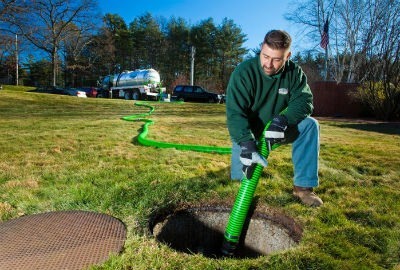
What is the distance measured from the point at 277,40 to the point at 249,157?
2.23ft

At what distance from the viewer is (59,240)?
5.33 feet

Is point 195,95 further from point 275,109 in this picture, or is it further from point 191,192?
point 275,109

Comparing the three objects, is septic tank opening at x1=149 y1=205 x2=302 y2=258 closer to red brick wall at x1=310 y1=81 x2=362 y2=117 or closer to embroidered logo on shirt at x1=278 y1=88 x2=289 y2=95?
embroidered logo on shirt at x1=278 y1=88 x2=289 y2=95

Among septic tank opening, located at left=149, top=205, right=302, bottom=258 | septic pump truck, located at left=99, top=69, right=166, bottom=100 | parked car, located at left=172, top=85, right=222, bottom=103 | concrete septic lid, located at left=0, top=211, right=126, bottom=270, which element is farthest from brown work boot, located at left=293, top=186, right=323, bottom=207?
septic pump truck, located at left=99, top=69, right=166, bottom=100

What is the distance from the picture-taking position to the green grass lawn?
5.05ft

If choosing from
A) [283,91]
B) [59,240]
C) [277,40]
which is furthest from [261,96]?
[59,240]

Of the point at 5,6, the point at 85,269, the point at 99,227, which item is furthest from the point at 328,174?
the point at 5,6

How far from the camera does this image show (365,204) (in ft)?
7.32

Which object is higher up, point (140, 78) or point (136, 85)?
point (140, 78)

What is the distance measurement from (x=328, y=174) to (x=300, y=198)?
2.60ft

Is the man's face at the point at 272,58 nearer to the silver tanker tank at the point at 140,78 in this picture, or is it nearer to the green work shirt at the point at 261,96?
the green work shirt at the point at 261,96

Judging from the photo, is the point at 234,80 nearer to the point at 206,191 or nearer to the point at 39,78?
the point at 206,191

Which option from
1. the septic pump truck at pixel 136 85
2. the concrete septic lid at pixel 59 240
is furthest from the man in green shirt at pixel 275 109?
the septic pump truck at pixel 136 85

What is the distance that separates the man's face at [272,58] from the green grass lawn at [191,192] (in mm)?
931
